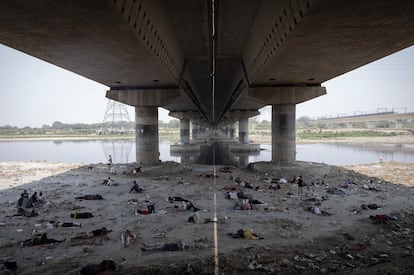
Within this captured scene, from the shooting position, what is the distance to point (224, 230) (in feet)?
26.7

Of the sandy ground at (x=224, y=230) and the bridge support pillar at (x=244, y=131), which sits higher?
the bridge support pillar at (x=244, y=131)

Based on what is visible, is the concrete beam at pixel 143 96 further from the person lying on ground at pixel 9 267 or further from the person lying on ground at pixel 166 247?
the person lying on ground at pixel 9 267

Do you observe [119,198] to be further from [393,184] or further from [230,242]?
[393,184]

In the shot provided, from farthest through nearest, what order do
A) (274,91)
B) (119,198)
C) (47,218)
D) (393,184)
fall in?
(274,91) → (393,184) → (119,198) → (47,218)

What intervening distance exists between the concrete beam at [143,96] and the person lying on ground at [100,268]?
16051 millimetres

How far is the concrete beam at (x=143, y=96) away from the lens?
68.9 feet

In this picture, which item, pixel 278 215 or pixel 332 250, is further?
pixel 278 215

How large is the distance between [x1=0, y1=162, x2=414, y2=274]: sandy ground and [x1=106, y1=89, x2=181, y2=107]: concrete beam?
7.68 meters

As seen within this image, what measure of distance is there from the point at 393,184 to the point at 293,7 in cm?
1216

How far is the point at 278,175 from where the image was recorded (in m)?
18.7

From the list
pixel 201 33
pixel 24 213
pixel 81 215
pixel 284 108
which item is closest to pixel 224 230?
pixel 81 215

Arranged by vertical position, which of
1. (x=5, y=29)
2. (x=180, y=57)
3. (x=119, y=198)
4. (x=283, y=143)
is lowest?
(x=119, y=198)

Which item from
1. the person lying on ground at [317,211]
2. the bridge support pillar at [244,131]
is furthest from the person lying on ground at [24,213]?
the bridge support pillar at [244,131]

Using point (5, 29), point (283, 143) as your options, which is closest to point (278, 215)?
point (5, 29)
